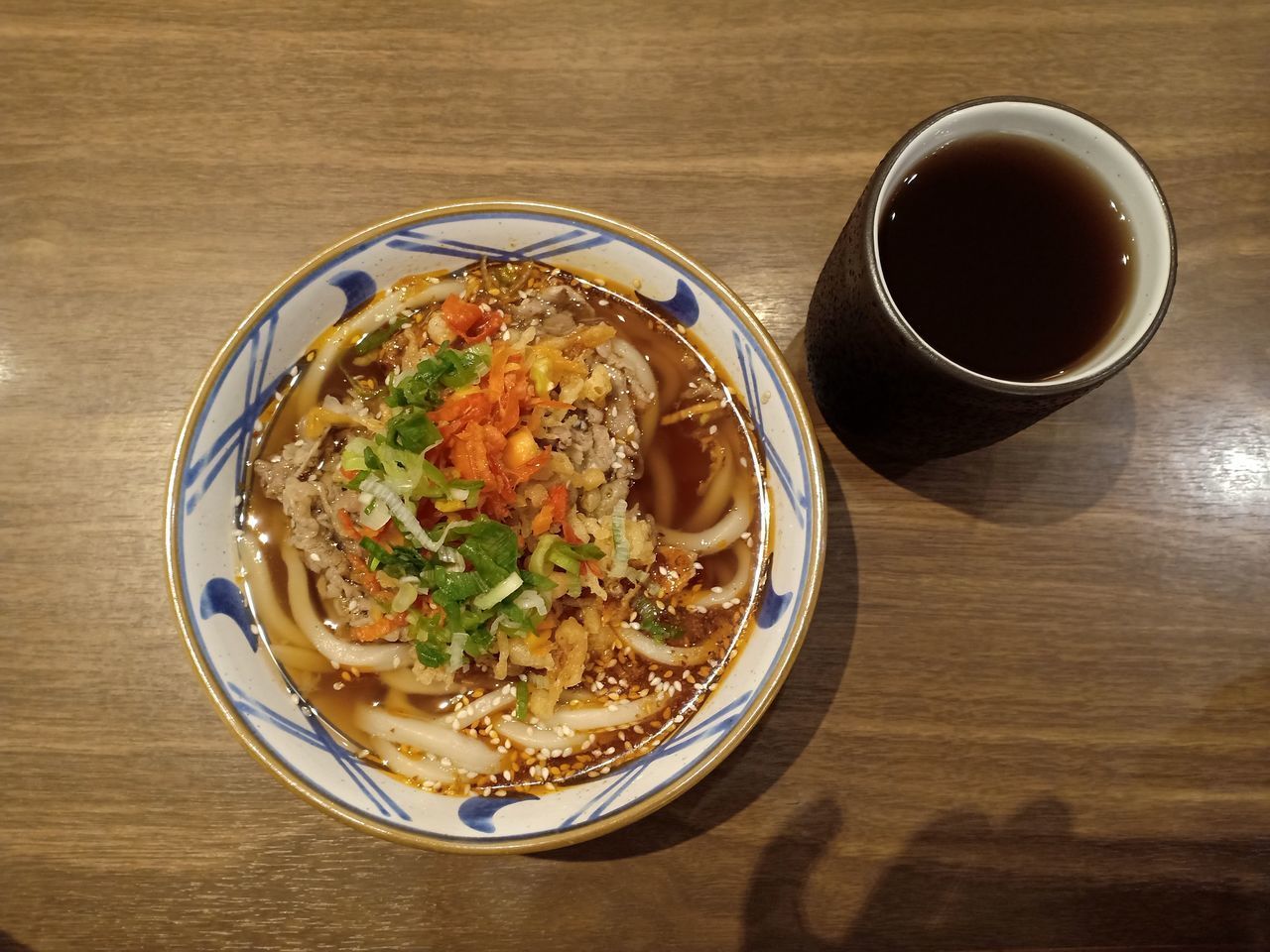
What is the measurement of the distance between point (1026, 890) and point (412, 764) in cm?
137

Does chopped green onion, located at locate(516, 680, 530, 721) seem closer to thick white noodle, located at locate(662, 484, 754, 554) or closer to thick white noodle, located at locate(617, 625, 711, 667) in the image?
thick white noodle, located at locate(617, 625, 711, 667)

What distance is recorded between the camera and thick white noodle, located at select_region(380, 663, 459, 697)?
66.6 inches

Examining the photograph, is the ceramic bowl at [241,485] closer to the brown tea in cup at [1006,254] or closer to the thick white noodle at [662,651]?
the thick white noodle at [662,651]

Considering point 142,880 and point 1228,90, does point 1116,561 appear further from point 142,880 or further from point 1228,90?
point 142,880

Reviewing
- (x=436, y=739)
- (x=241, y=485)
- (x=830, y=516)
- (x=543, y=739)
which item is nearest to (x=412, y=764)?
(x=436, y=739)

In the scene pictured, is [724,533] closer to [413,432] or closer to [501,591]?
[501,591]

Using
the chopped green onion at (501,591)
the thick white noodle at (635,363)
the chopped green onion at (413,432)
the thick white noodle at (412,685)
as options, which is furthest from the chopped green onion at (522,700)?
the thick white noodle at (635,363)

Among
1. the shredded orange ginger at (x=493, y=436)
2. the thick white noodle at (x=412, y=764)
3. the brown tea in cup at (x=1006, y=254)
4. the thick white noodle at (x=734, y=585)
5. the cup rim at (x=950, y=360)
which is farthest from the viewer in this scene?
the thick white noodle at (x=734, y=585)

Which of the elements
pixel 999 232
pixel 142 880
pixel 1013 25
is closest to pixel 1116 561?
pixel 999 232

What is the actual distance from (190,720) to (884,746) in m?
1.55

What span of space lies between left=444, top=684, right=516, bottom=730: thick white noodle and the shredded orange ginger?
16.5 inches

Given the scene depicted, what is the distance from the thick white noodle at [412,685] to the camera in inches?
66.6

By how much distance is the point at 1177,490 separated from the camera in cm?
182

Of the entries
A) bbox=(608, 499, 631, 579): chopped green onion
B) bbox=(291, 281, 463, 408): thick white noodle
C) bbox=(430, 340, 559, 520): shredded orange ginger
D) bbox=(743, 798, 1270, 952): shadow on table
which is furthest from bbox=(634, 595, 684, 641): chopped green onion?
bbox=(291, 281, 463, 408): thick white noodle
